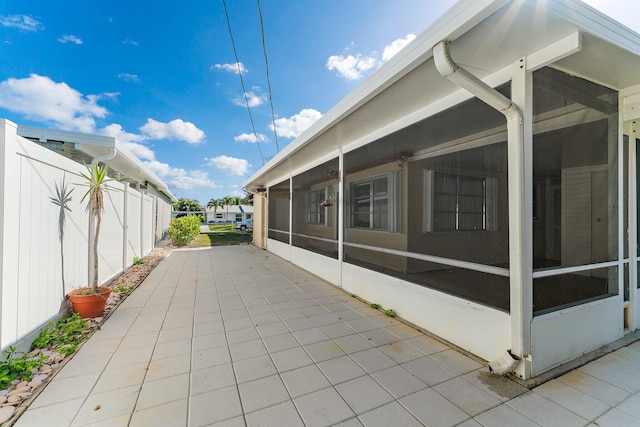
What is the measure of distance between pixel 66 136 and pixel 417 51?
21.2 feet

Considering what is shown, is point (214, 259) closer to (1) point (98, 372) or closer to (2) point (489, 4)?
(1) point (98, 372)

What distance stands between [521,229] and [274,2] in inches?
257

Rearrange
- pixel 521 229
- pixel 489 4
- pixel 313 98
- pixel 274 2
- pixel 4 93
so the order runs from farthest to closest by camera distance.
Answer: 1. pixel 313 98
2. pixel 4 93
3. pixel 274 2
4. pixel 521 229
5. pixel 489 4

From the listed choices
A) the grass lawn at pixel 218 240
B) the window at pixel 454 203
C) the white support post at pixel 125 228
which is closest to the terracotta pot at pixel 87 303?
the white support post at pixel 125 228

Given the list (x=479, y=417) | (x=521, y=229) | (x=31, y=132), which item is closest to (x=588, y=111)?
(x=521, y=229)

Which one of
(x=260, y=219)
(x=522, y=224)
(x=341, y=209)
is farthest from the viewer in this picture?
(x=260, y=219)

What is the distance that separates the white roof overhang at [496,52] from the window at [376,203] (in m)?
2.29

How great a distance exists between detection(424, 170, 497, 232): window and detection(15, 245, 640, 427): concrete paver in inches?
106

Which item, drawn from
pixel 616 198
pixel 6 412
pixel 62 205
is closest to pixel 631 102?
pixel 616 198

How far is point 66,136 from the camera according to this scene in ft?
16.4

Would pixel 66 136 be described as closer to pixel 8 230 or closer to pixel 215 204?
pixel 8 230

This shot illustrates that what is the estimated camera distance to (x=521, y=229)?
6.64 ft

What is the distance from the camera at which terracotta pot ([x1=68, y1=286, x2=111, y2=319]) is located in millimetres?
3064

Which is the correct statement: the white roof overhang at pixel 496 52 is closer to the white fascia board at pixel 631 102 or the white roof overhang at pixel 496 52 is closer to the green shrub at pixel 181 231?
the white fascia board at pixel 631 102
